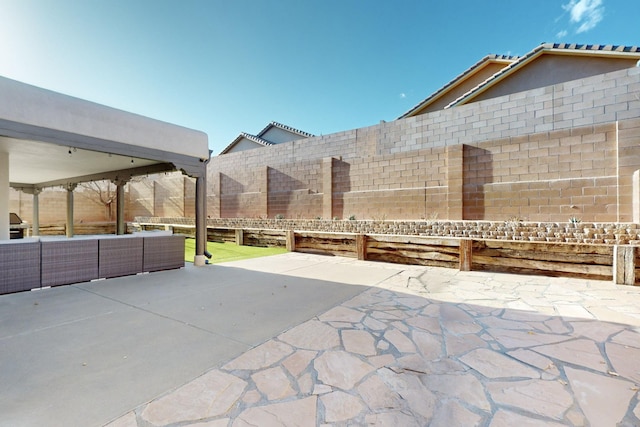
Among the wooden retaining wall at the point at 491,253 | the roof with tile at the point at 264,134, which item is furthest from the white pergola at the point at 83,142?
the roof with tile at the point at 264,134

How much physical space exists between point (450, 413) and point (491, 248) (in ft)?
17.3

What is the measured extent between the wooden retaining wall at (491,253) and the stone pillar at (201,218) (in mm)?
3109

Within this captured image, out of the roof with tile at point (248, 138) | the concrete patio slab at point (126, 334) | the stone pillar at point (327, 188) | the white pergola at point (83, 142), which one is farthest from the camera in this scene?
the roof with tile at point (248, 138)

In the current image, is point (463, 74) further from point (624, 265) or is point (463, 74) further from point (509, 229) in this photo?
point (624, 265)

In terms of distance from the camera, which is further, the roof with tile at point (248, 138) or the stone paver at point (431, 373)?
the roof with tile at point (248, 138)

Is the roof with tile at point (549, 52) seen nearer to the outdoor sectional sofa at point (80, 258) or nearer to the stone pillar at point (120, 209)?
the outdoor sectional sofa at point (80, 258)

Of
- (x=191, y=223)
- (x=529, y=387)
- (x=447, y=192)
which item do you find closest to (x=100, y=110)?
(x=529, y=387)

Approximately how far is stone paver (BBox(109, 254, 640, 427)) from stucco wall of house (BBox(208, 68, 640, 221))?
463 cm

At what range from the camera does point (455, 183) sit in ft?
28.5

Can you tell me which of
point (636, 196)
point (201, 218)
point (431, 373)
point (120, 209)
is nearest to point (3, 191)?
point (120, 209)

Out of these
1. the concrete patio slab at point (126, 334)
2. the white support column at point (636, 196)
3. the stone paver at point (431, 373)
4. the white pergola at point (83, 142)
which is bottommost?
the stone paver at point (431, 373)

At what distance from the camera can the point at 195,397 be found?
1.87 meters

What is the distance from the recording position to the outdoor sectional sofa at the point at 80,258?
4.24 meters

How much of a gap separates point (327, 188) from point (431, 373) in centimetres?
918
